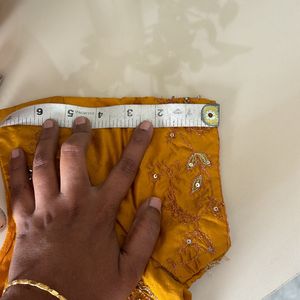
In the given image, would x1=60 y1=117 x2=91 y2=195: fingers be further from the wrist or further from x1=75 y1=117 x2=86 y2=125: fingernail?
the wrist

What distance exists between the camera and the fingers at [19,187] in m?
0.86

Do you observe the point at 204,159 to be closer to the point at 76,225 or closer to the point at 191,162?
the point at 191,162

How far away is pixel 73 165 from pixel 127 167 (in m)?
0.11

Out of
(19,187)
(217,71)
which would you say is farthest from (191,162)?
(19,187)

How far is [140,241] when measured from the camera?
84 cm

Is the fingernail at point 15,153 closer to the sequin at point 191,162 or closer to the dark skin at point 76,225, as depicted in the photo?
the dark skin at point 76,225

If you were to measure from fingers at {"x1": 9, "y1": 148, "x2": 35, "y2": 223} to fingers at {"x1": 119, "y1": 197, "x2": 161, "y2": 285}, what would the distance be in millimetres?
200

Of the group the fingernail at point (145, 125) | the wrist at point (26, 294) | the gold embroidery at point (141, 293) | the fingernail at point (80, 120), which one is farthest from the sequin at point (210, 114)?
the wrist at point (26, 294)

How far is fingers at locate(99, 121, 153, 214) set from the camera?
863 mm

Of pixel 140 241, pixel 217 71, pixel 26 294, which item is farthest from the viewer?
pixel 217 71

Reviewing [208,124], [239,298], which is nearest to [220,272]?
[239,298]

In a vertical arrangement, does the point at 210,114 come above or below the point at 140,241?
above

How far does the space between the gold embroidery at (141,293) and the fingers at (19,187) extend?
9.8 inches

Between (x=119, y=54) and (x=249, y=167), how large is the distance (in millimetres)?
375
